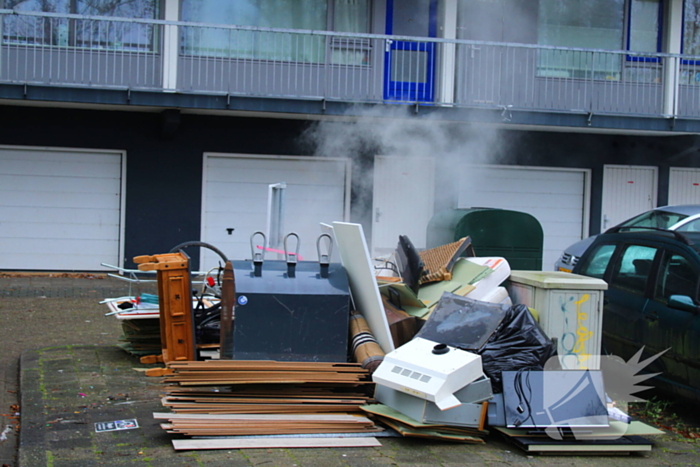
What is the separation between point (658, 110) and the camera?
1395 cm

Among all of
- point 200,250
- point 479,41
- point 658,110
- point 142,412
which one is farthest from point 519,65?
point 142,412

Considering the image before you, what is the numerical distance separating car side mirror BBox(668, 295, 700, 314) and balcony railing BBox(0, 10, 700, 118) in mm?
7691

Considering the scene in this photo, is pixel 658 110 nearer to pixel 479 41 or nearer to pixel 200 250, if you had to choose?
pixel 479 41

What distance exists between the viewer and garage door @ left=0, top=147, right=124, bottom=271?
498 inches

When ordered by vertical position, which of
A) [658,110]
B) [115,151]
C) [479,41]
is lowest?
[115,151]

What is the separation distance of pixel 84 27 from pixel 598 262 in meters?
9.56

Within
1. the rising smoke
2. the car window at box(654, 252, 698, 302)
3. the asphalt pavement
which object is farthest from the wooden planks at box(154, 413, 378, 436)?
the rising smoke

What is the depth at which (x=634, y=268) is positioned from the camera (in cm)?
631

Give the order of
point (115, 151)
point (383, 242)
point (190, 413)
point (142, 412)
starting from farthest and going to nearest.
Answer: point (383, 242) → point (115, 151) → point (142, 412) → point (190, 413)

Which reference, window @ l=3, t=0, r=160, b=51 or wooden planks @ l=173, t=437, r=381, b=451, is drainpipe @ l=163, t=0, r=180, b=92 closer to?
window @ l=3, t=0, r=160, b=51

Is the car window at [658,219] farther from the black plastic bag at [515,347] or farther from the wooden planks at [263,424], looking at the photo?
the wooden planks at [263,424]

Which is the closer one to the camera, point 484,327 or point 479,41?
point 484,327

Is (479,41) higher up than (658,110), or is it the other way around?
(479,41)

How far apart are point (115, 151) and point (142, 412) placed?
8.69m
